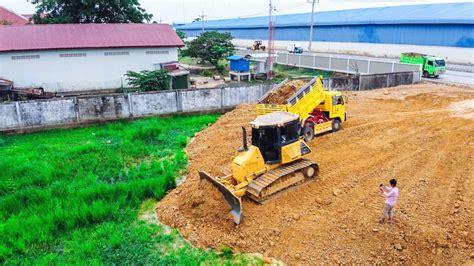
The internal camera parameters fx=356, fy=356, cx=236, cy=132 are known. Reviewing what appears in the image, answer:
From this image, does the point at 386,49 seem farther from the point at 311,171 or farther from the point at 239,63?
the point at 311,171

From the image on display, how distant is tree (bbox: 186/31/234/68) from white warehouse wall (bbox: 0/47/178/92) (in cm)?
599

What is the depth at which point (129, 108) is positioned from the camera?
17.0 meters

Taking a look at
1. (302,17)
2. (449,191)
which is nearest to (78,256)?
(449,191)

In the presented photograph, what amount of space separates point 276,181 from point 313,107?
507 centimetres

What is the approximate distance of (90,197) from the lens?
9.33 m

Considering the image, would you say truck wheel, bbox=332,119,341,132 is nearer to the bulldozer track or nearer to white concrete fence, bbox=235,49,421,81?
the bulldozer track

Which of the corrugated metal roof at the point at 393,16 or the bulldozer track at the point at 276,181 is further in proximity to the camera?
the corrugated metal roof at the point at 393,16

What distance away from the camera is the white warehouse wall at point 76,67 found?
74.2 ft

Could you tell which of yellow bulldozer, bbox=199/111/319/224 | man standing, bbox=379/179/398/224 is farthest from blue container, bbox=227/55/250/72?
man standing, bbox=379/179/398/224

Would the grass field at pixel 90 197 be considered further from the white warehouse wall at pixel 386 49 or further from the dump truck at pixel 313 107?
the white warehouse wall at pixel 386 49

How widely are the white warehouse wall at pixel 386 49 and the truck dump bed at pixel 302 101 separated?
2667 cm

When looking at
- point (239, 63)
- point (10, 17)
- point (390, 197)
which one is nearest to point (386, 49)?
point (239, 63)

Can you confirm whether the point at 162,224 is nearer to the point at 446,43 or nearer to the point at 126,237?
the point at 126,237

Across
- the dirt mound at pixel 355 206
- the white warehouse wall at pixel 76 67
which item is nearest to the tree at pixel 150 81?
the white warehouse wall at pixel 76 67
